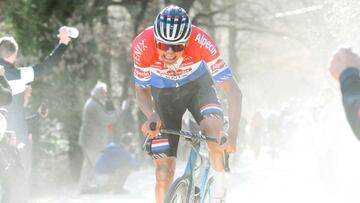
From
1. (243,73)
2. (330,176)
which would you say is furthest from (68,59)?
(243,73)

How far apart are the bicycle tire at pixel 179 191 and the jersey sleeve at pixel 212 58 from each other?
817 mm

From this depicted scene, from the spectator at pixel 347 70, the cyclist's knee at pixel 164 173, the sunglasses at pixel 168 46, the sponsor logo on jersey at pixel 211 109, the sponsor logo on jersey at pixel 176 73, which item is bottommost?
the cyclist's knee at pixel 164 173

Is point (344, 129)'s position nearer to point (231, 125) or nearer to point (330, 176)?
point (330, 176)

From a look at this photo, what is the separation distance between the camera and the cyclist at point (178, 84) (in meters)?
6.42

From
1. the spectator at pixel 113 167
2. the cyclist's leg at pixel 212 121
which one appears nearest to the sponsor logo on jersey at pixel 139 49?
the cyclist's leg at pixel 212 121

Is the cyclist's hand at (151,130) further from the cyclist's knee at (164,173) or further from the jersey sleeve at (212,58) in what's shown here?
the jersey sleeve at (212,58)

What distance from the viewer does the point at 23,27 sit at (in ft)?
58.8

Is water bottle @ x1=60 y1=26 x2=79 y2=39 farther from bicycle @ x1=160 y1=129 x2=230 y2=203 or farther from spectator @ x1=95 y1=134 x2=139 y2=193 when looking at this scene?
spectator @ x1=95 y1=134 x2=139 y2=193

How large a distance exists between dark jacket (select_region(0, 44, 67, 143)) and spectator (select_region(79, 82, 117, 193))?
190 inches

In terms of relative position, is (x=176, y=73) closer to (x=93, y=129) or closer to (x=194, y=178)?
(x=194, y=178)

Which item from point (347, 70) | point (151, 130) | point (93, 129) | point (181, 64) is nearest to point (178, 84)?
point (181, 64)

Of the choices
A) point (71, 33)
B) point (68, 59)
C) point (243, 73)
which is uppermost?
point (243, 73)

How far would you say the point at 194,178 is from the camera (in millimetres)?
6621

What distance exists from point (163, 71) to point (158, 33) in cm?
59
